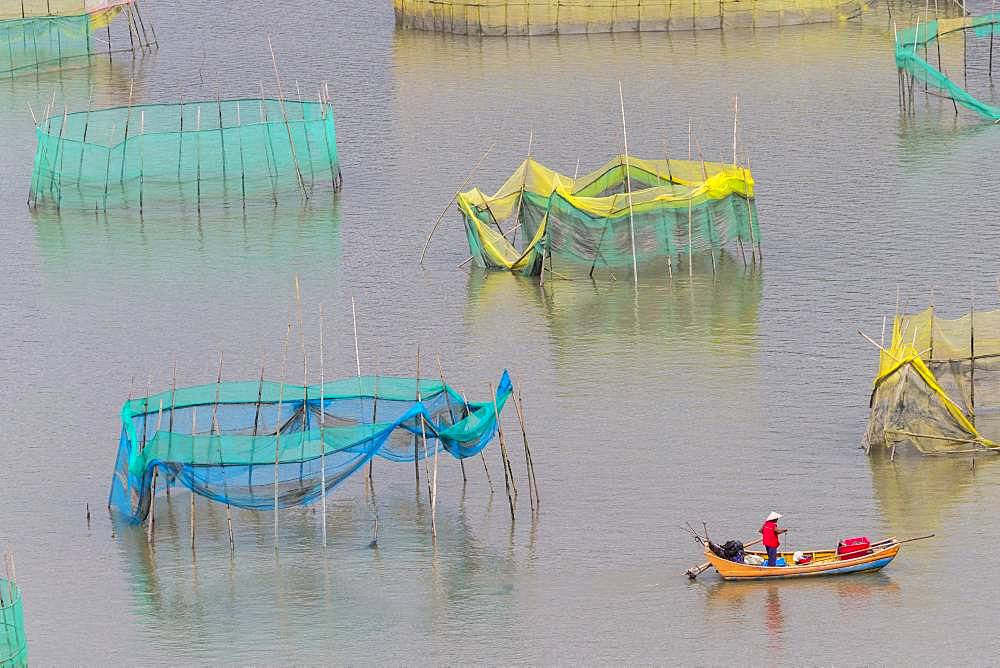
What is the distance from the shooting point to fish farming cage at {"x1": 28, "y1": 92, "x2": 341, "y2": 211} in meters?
49.4

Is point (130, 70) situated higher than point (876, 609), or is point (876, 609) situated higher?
point (130, 70)

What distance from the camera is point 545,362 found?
127ft

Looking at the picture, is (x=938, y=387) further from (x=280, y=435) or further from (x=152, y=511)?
(x=152, y=511)

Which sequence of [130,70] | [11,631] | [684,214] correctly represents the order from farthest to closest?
[130,70] → [684,214] → [11,631]

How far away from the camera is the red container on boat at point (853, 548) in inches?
1110

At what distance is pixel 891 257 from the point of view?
4478 cm

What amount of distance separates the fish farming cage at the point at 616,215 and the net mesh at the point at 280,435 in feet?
35.0

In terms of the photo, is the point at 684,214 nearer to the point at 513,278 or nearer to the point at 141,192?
the point at 513,278

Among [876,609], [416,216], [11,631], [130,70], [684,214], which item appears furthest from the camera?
→ [130,70]

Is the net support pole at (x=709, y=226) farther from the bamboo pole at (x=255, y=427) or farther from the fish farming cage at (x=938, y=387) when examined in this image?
the bamboo pole at (x=255, y=427)

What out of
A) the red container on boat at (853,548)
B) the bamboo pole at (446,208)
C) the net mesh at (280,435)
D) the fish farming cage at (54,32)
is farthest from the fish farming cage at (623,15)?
the red container on boat at (853,548)

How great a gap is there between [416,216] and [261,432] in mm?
17835

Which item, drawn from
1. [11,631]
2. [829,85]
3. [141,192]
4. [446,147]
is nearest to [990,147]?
[829,85]

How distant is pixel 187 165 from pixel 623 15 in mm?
21655
